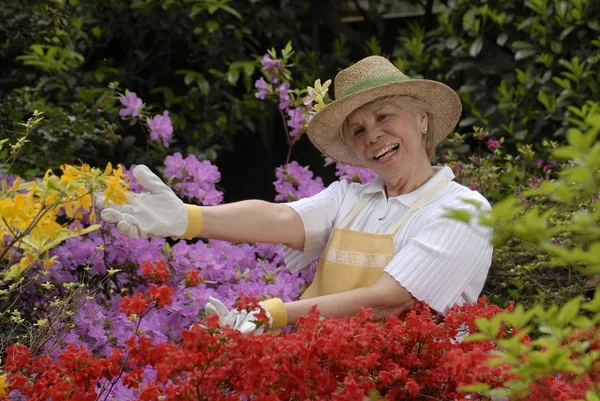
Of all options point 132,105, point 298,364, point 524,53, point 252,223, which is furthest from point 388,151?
point 524,53

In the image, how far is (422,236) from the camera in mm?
2516

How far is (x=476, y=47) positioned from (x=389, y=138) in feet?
6.17

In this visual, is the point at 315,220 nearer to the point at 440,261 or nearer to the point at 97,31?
the point at 440,261

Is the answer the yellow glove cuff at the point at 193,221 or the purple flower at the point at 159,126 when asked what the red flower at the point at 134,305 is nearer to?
the yellow glove cuff at the point at 193,221

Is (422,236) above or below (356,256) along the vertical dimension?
above

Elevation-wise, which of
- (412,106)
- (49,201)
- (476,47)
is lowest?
(476,47)

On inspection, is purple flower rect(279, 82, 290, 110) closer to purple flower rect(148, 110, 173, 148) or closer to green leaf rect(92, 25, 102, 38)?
purple flower rect(148, 110, 173, 148)

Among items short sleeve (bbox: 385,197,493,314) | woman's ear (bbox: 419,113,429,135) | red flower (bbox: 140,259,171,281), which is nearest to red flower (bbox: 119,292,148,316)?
red flower (bbox: 140,259,171,281)

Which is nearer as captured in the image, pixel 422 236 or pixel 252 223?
Answer: pixel 422 236

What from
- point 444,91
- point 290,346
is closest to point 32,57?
point 444,91

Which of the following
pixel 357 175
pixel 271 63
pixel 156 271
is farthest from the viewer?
pixel 271 63

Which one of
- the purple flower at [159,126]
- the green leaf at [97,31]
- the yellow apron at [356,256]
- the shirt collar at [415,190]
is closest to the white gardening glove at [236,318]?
the yellow apron at [356,256]

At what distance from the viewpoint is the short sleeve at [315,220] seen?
108 inches

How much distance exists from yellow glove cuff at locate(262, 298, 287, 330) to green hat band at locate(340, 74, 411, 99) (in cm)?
73
